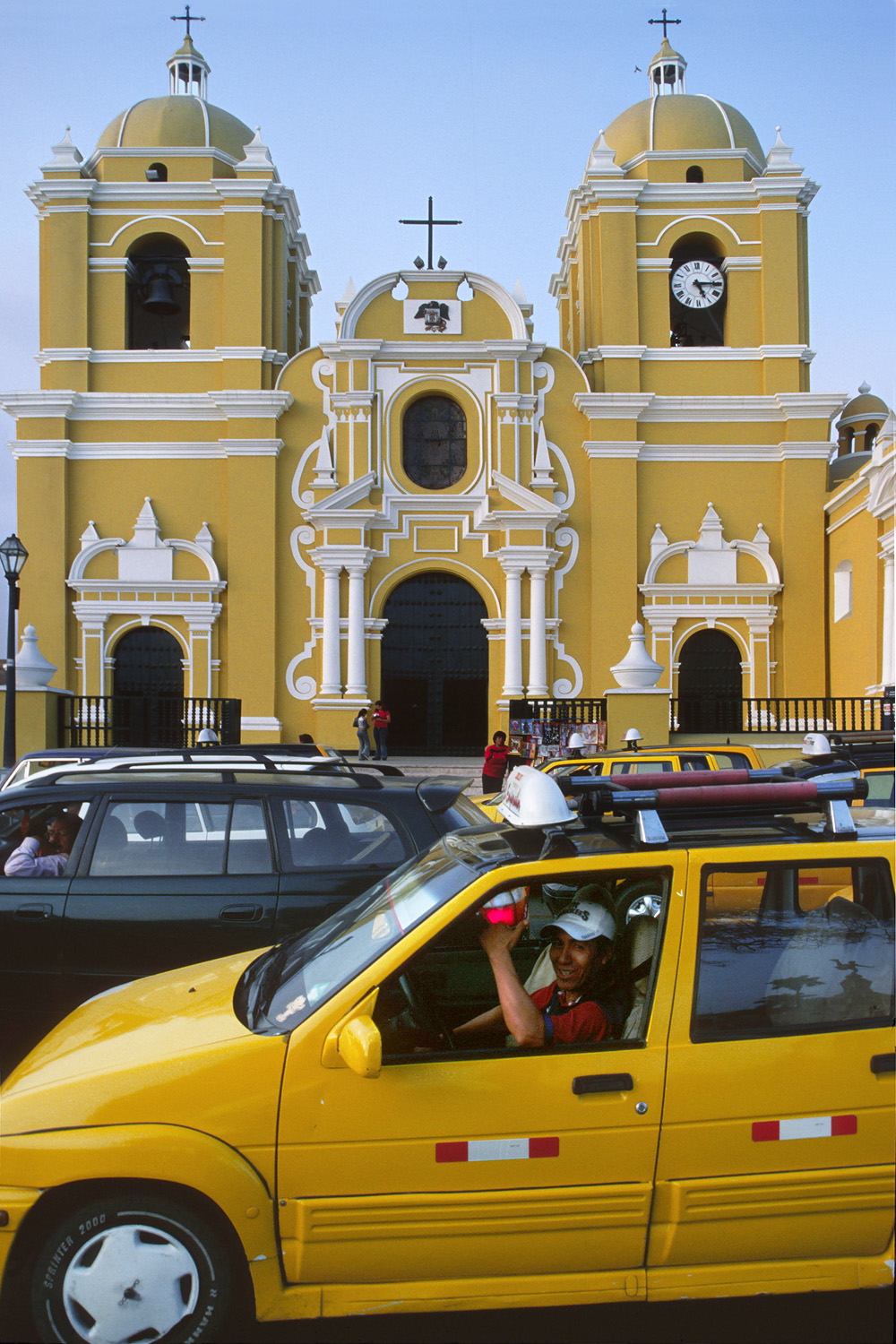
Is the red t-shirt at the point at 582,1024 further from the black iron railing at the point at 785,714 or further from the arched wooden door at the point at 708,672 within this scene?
the arched wooden door at the point at 708,672

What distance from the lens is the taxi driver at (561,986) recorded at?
2.93 m

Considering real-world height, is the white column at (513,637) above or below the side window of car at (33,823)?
above

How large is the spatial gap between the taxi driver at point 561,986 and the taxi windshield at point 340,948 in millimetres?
244

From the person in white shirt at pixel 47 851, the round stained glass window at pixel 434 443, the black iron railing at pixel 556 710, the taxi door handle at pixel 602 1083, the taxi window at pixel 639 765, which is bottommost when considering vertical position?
A: the taxi door handle at pixel 602 1083

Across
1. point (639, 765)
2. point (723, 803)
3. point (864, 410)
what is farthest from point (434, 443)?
point (723, 803)

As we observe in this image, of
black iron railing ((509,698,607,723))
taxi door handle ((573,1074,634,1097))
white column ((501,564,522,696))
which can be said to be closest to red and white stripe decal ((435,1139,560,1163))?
taxi door handle ((573,1074,634,1097))

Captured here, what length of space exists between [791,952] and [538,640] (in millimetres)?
17620

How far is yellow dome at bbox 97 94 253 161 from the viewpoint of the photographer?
21906 millimetres

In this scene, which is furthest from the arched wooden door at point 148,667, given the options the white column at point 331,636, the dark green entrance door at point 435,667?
the dark green entrance door at point 435,667

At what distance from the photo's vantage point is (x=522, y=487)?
20672mm

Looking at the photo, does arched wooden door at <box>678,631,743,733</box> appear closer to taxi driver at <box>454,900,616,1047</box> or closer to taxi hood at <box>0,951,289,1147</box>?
taxi driver at <box>454,900,616,1047</box>

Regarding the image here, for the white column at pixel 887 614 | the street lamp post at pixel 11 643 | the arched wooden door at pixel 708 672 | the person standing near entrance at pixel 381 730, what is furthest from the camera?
the arched wooden door at pixel 708 672

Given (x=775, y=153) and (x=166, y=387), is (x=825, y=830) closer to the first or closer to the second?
(x=166, y=387)

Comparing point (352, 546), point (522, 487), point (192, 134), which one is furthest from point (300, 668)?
point (192, 134)
